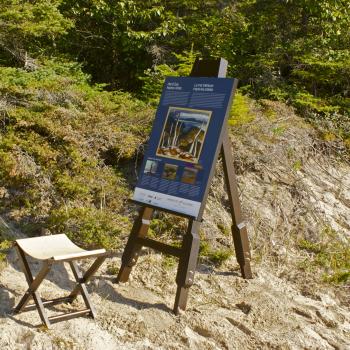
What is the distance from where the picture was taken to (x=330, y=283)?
21.2 feet

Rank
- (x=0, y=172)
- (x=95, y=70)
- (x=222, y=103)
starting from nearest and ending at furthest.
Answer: (x=222, y=103)
(x=0, y=172)
(x=95, y=70)

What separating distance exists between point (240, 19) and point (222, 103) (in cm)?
717

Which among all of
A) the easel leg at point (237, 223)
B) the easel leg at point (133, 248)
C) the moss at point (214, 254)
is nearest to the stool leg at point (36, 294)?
the easel leg at point (133, 248)

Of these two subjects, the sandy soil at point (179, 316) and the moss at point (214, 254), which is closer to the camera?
the sandy soil at point (179, 316)

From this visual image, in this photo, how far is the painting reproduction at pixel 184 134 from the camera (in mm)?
5199

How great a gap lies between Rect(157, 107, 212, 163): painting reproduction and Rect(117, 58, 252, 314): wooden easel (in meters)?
0.22

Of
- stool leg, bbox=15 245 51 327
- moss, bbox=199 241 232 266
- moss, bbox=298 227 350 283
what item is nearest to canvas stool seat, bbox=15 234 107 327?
stool leg, bbox=15 245 51 327

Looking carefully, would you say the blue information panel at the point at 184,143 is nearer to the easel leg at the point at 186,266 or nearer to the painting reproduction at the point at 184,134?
the painting reproduction at the point at 184,134

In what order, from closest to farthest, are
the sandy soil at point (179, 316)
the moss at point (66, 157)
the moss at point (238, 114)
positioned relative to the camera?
the sandy soil at point (179, 316) → the moss at point (66, 157) → the moss at point (238, 114)

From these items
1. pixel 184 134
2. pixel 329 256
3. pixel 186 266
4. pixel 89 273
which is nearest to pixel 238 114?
pixel 329 256

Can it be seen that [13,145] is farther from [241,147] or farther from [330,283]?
[330,283]

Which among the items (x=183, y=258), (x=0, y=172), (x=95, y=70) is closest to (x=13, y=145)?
(x=0, y=172)

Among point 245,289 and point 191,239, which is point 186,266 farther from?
point 245,289

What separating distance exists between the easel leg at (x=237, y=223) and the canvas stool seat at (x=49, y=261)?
1665 mm
